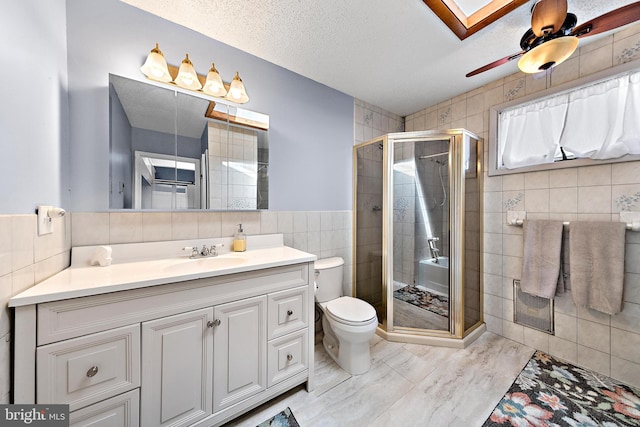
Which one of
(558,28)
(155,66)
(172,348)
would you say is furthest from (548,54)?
(172,348)

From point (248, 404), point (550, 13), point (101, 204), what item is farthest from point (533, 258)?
point (101, 204)

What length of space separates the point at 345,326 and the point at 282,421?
24.1 inches

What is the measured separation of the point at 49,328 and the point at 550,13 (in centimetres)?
236

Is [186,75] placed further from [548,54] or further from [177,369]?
[548,54]

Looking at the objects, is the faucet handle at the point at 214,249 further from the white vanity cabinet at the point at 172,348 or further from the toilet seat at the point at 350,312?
the toilet seat at the point at 350,312

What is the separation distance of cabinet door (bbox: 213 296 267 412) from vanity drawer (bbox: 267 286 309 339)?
0.04m

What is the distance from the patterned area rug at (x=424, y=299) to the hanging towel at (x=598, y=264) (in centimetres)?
86

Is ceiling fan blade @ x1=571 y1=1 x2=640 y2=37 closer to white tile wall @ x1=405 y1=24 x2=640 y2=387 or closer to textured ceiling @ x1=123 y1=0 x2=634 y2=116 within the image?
textured ceiling @ x1=123 y1=0 x2=634 y2=116

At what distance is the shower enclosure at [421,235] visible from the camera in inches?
76.0

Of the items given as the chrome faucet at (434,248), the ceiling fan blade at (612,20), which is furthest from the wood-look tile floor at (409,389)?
the ceiling fan blade at (612,20)

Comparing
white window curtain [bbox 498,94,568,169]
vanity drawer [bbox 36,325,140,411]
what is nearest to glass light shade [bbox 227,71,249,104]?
vanity drawer [bbox 36,325,140,411]

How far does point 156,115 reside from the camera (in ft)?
4.48

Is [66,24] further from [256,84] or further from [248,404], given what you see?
[248,404]

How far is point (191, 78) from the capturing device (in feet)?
4.68
